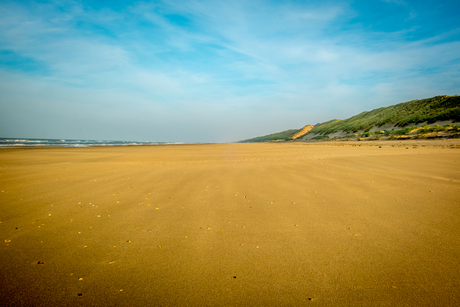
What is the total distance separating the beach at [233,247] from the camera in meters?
1.67

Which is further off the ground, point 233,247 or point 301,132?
point 301,132

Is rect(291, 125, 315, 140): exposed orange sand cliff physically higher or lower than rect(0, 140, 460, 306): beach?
higher

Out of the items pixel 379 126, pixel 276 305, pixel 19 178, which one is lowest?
pixel 276 305

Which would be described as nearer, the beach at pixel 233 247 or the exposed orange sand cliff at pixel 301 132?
the beach at pixel 233 247

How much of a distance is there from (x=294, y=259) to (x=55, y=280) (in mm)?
2229

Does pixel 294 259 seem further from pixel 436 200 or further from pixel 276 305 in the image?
pixel 436 200

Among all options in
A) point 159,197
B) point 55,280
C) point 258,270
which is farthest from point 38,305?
point 159,197

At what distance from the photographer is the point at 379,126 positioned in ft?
140

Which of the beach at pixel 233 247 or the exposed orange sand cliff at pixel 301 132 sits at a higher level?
the exposed orange sand cliff at pixel 301 132

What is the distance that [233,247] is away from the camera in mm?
2352

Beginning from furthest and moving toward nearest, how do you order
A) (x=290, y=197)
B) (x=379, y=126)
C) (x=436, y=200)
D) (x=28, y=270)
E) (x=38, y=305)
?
(x=379, y=126), (x=290, y=197), (x=436, y=200), (x=28, y=270), (x=38, y=305)

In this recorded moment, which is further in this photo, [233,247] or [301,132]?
[301,132]

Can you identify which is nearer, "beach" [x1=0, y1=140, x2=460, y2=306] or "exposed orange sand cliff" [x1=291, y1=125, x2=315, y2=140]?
"beach" [x1=0, y1=140, x2=460, y2=306]

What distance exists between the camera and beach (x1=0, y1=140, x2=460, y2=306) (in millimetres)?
1669
